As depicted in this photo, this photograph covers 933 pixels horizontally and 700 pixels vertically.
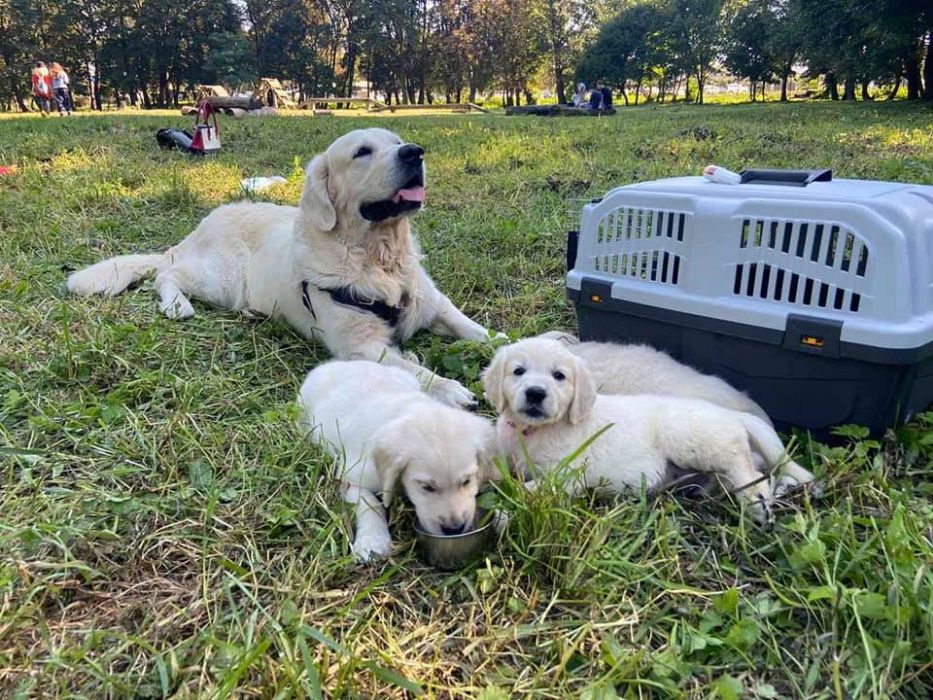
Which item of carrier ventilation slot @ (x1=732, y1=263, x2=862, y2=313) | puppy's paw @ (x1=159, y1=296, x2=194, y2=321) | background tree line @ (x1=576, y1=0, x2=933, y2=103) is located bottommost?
puppy's paw @ (x1=159, y1=296, x2=194, y2=321)

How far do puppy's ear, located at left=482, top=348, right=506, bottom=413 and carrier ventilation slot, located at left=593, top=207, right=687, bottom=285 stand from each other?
712 mm

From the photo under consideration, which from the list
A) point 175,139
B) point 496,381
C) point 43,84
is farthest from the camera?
point 43,84

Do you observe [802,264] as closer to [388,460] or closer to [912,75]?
[388,460]

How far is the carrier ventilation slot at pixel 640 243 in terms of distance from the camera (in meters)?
2.41

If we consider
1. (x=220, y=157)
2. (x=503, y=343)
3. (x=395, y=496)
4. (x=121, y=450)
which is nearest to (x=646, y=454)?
(x=395, y=496)

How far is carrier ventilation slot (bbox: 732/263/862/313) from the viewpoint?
80.3 inches

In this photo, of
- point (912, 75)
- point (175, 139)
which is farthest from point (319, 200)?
point (912, 75)

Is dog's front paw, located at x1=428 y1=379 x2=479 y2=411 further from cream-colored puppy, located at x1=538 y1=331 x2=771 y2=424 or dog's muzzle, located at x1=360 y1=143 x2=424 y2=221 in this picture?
dog's muzzle, located at x1=360 y1=143 x2=424 y2=221

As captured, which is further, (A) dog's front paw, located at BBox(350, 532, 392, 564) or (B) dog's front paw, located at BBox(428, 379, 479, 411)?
(B) dog's front paw, located at BBox(428, 379, 479, 411)

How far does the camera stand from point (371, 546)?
5.75 ft

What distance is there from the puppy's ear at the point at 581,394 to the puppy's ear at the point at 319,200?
1.63 meters

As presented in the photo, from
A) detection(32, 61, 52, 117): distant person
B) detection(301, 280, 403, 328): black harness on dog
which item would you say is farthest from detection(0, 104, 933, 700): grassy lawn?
detection(32, 61, 52, 117): distant person

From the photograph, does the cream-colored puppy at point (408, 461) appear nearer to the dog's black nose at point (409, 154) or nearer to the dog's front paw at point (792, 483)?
the dog's front paw at point (792, 483)

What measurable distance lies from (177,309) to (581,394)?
2.40m
